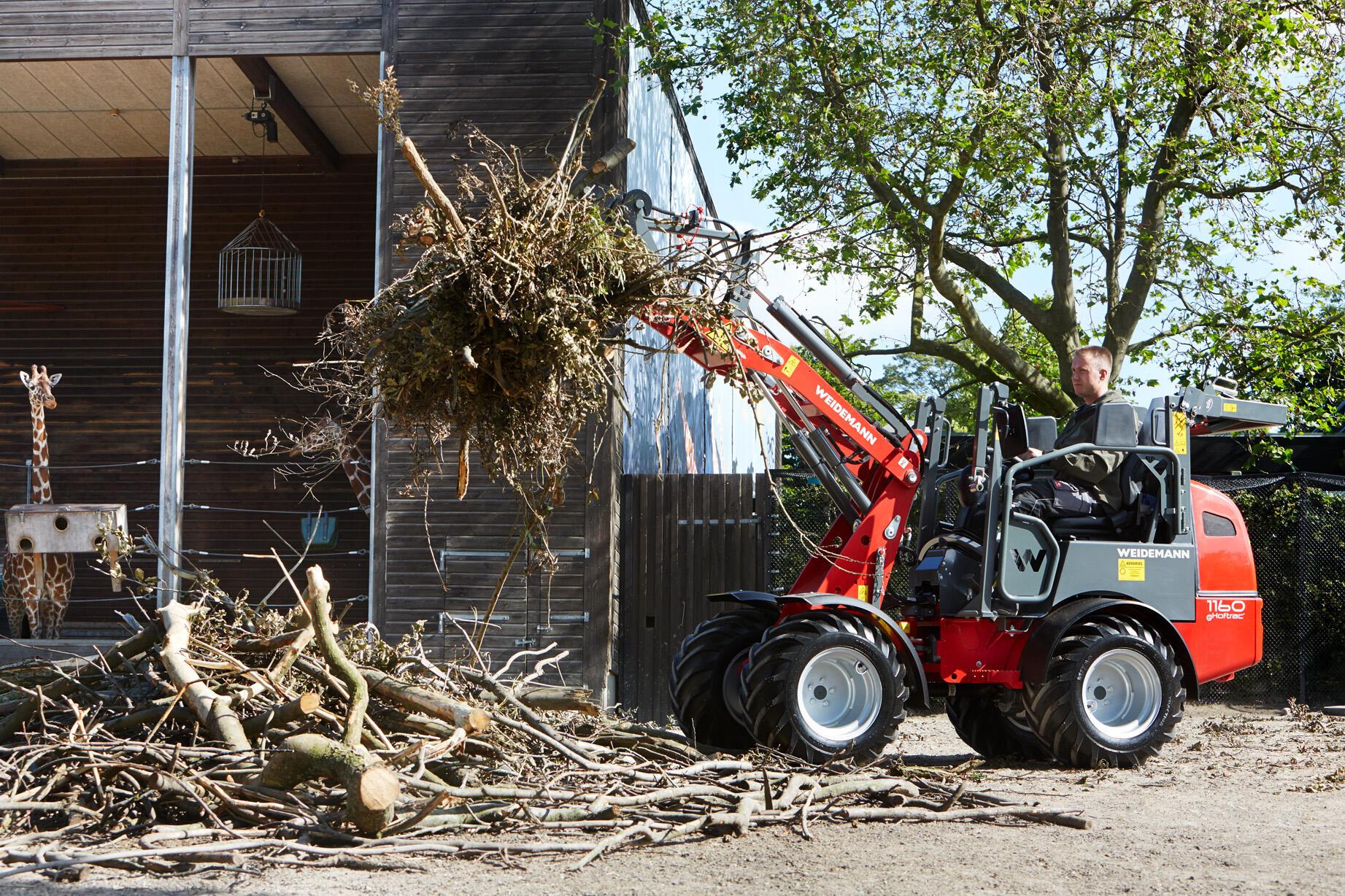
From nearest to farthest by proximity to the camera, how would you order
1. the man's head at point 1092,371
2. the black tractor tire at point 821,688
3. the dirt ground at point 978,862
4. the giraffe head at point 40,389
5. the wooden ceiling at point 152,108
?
the dirt ground at point 978,862 < the black tractor tire at point 821,688 < the man's head at point 1092,371 < the giraffe head at point 40,389 < the wooden ceiling at point 152,108

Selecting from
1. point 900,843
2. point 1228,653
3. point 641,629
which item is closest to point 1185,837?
point 900,843

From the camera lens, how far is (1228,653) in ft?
24.9

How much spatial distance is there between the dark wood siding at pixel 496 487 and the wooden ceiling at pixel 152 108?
1108 mm

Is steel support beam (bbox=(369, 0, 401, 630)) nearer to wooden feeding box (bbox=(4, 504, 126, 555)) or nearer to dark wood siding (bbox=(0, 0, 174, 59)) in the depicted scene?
dark wood siding (bbox=(0, 0, 174, 59))

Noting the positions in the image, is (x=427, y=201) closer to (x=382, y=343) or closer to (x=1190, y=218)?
(x=382, y=343)

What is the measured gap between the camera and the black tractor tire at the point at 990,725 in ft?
24.3

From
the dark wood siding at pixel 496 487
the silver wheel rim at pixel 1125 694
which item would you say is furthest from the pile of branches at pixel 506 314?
the dark wood siding at pixel 496 487

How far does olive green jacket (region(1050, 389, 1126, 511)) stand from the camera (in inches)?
289

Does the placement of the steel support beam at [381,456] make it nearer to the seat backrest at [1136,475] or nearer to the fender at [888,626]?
the fender at [888,626]

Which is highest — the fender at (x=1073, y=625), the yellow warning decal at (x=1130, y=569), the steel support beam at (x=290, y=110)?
the steel support beam at (x=290, y=110)

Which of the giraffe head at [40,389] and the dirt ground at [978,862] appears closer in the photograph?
the dirt ground at [978,862]

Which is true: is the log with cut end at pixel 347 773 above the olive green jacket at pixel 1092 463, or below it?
below

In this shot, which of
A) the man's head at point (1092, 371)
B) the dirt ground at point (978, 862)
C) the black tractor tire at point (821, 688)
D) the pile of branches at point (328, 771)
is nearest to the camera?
the dirt ground at point (978, 862)

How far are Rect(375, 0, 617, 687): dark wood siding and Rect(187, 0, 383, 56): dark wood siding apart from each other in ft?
1.07
